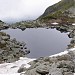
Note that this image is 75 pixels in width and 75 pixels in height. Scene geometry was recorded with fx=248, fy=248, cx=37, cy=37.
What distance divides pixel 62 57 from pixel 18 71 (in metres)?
9.04

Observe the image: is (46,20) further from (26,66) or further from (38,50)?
(26,66)

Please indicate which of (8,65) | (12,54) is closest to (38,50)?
(12,54)

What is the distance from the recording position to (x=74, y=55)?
44.7 metres

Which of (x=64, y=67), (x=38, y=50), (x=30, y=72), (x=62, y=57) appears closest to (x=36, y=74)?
(x=30, y=72)

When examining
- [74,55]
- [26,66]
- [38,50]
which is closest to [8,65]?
[26,66]

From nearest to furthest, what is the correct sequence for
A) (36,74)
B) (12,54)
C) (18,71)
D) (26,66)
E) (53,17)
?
(36,74), (18,71), (26,66), (12,54), (53,17)

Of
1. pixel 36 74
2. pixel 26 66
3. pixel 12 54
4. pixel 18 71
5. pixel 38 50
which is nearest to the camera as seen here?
pixel 36 74

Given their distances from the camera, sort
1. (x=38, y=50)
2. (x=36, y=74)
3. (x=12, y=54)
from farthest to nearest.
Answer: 1. (x=38, y=50)
2. (x=12, y=54)
3. (x=36, y=74)

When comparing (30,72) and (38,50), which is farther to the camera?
(38,50)

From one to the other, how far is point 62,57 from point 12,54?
1475cm

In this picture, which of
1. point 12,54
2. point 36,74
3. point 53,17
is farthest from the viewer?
point 53,17

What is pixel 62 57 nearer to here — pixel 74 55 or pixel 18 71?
pixel 74 55

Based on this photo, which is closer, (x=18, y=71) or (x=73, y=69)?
(x=73, y=69)

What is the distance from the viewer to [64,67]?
122 feet
